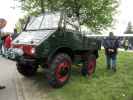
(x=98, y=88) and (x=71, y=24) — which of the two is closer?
(x=98, y=88)

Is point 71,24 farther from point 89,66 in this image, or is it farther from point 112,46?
point 112,46

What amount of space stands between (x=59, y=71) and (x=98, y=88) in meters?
1.35

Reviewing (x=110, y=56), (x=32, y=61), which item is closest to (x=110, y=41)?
(x=110, y=56)

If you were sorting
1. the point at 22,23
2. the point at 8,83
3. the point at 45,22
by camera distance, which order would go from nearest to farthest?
the point at 45,22
the point at 8,83
the point at 22,23

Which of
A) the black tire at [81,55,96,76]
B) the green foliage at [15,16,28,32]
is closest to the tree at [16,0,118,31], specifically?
the green foliage at [15,16,28,32]

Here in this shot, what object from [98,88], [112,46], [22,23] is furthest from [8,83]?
[22,23]

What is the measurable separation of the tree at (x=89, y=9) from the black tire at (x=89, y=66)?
493 inches

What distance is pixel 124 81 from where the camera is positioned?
32.5 ft

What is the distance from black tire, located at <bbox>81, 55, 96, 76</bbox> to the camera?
10.7 metres

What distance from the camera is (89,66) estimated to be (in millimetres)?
10891

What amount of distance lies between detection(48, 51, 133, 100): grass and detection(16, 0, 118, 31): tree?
42.5 feet

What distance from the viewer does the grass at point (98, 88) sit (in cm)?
833

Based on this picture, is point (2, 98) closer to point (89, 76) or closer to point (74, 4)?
point (89, 76)

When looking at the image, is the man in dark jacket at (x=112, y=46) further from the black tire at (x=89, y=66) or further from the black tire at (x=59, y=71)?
the black tire at (x=59, y=71)
